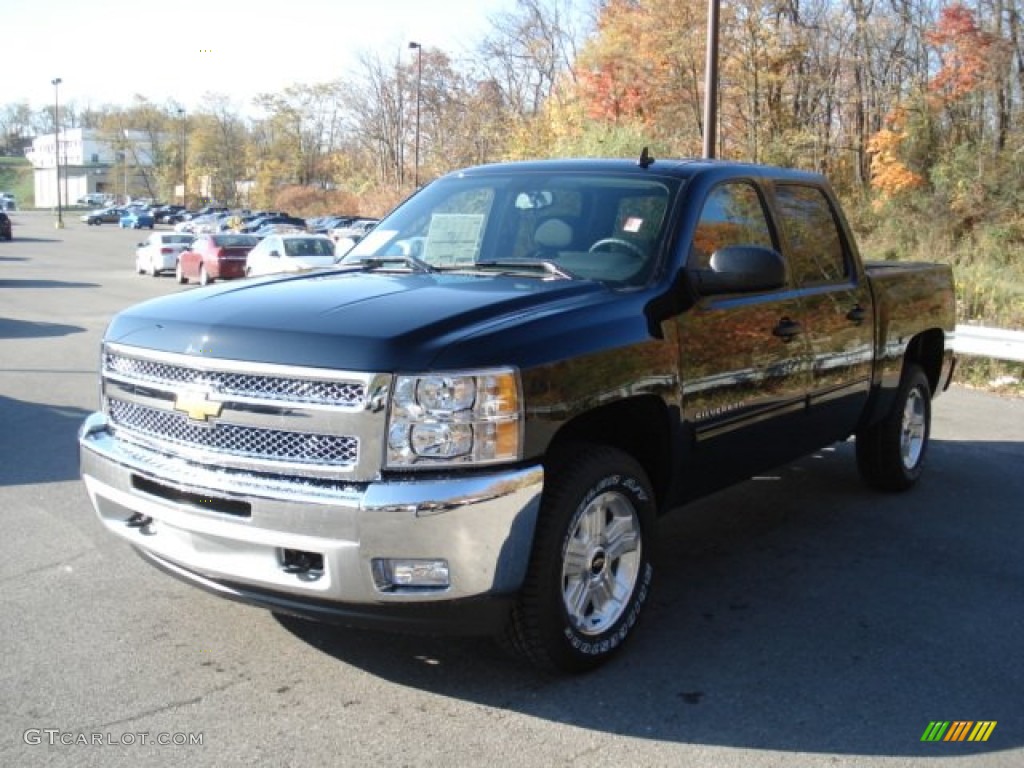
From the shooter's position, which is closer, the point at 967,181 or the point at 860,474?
the point at 860,474

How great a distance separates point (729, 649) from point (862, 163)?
28626 millimetres

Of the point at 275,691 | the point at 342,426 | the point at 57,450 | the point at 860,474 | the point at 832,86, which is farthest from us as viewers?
the point at 832,86

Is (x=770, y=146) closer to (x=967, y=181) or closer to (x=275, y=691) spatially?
(x=967, y=181)

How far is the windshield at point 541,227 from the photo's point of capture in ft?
15.1

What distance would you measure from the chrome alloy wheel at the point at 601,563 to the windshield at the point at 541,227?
98cm

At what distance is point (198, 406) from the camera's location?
3.71m

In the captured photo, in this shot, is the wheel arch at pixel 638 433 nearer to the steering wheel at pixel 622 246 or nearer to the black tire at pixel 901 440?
the steering wheel at pixel 622 246

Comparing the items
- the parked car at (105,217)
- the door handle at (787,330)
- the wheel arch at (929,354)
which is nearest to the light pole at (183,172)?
the parked car at (105,217)

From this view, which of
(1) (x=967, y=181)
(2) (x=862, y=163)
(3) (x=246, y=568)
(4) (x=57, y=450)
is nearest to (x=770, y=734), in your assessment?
(3) (x=246, y=568)

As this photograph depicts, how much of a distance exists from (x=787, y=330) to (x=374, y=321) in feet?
7.64

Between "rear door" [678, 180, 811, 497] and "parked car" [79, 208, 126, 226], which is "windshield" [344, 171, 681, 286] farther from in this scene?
"parked car" [79, 208, 126, 226]

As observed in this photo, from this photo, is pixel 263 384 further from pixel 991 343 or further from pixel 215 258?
pixel 215 258

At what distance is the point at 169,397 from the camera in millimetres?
3857

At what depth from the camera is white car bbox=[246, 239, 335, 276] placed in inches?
961
